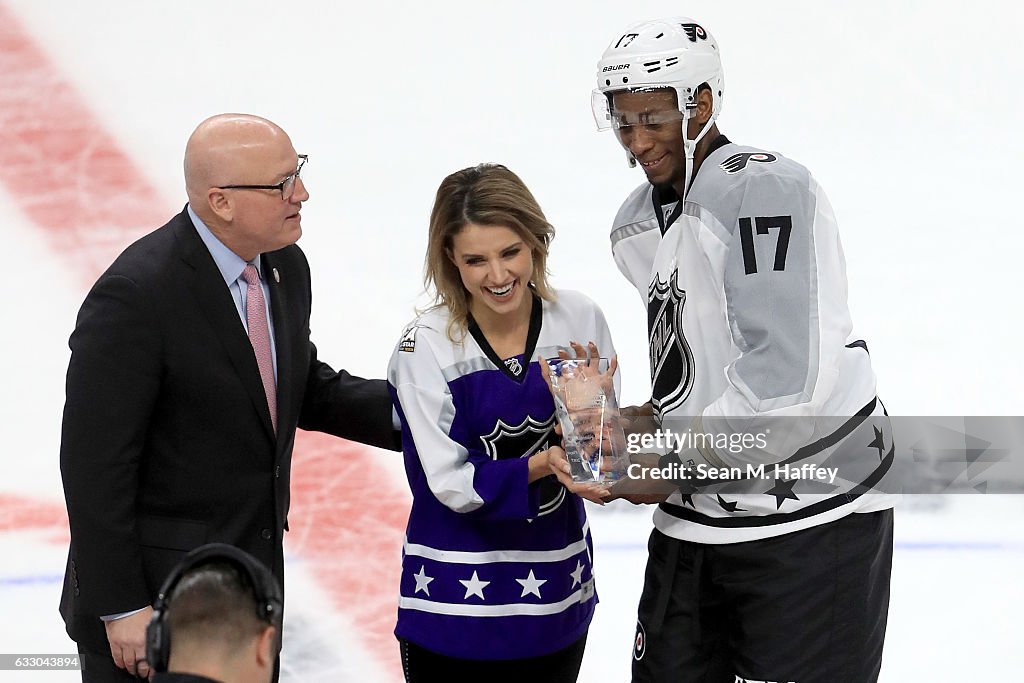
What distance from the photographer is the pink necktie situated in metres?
2.31

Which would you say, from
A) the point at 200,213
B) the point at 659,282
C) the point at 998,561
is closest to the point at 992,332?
the point at 998,561

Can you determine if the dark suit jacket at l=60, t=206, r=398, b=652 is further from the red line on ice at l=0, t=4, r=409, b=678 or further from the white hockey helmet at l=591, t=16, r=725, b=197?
the red line on ice at l=0, t=4, r=409, b=678

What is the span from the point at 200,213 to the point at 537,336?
687 mm

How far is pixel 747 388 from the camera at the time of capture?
1.93m

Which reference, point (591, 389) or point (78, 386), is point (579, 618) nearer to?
point (591, 389)

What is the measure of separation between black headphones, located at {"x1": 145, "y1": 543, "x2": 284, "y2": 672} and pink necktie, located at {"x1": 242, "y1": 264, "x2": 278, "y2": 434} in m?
0.85

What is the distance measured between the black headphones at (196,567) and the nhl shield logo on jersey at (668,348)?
913mm

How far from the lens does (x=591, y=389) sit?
6.92ft

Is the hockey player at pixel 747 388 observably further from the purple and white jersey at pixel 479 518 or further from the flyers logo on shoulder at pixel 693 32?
the purple and white jersey at pixel 479 518

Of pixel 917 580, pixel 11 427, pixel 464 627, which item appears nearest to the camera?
pixel 464 627

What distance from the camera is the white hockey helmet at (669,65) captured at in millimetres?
2062

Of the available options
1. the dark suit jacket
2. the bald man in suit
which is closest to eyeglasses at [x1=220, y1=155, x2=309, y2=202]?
the bald man in suit

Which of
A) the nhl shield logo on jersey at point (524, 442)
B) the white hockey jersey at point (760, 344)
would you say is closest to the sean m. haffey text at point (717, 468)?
the white hockey jersey at point (760, 344)

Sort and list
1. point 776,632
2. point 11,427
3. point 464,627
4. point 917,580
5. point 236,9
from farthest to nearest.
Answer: point 236,9, point 11,427, point 917,580, point 464,627, point 776,632
